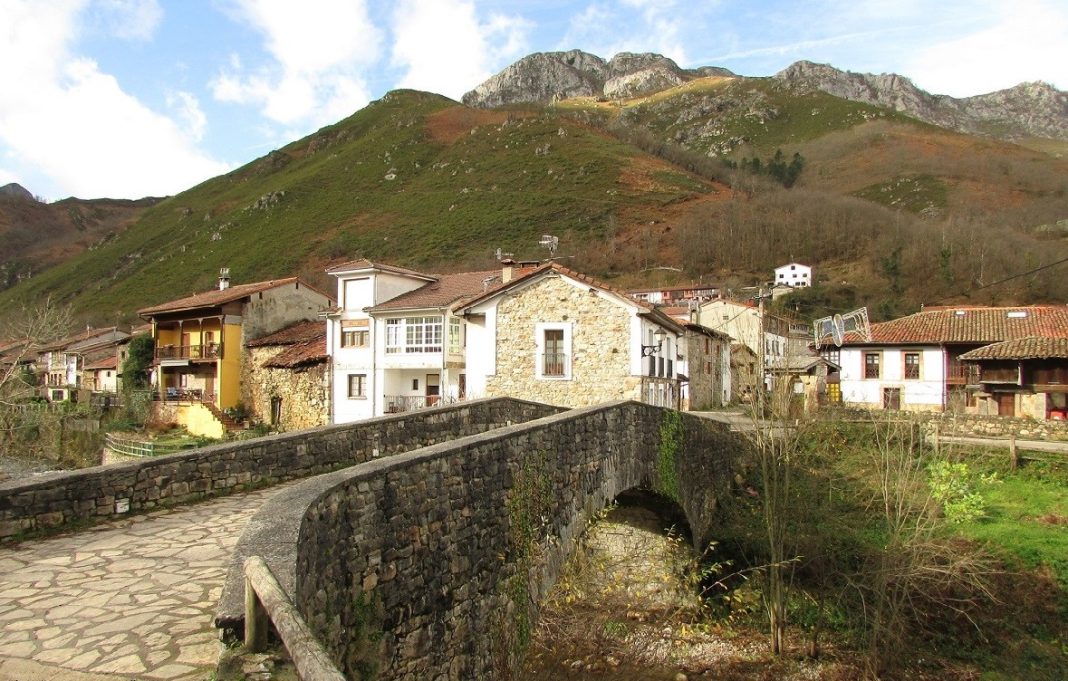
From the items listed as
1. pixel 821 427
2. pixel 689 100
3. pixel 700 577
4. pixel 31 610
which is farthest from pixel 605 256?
pixel 689 100

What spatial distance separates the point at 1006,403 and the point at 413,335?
77.4ft

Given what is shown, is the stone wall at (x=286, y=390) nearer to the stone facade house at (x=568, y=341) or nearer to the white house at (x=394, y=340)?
the white house at (x=394, y=340)

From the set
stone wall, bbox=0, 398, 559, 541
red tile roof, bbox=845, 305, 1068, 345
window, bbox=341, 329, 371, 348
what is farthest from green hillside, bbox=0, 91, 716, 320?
stone wall, bbox=0, 398, 559, 541

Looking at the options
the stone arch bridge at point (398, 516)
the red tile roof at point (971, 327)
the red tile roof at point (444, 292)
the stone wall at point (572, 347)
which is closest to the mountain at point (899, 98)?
the red tile roof at point (971, 327)

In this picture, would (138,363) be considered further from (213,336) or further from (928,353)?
(928,353)

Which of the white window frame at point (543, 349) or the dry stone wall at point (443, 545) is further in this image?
the white window frame at point (543, 349)

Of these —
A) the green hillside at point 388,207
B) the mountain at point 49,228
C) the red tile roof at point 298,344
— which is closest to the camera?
the red tile roof at point 298,344

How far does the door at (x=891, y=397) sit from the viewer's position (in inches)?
1298

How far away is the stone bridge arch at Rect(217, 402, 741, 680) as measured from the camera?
454cm

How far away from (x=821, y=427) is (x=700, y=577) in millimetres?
10343

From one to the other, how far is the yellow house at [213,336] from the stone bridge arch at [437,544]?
26.8 metres

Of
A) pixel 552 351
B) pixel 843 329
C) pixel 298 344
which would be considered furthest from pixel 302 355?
pixel 843 329

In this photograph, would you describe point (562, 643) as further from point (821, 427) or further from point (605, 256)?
point (605, 256)

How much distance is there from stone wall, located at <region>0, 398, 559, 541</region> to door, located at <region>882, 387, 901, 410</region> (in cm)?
2699
